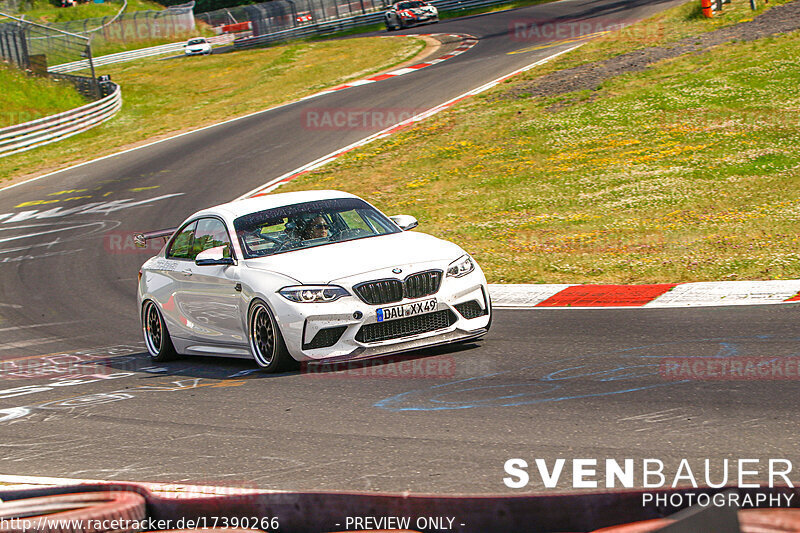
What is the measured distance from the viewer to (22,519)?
4215 mm

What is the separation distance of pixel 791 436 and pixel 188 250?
21.7ft

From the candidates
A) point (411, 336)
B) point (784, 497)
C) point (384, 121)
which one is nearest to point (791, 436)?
point (784, 497)

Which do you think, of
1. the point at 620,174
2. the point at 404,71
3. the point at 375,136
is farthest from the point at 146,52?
the point at 620,174

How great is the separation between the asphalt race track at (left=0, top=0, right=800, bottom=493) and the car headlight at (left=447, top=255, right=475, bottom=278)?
0.70m

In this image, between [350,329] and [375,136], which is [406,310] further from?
[375,136]

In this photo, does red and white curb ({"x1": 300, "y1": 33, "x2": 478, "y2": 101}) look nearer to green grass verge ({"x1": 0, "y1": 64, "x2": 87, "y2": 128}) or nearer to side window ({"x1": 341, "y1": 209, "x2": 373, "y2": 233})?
green grass verge ({"x1": 0, "y1": 64, "x2": 87, "y2": 128})

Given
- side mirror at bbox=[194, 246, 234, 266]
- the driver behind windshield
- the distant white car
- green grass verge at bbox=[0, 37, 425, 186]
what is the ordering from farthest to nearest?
the distant white car
green grass verge at bbox=[0, 37, 425, 186]
the driver behind windshield
side mirror at bbox=[194, 246, 234, 266]

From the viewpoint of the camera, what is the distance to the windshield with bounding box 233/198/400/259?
9266mm

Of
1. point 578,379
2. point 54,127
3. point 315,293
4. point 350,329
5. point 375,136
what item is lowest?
point 375,136

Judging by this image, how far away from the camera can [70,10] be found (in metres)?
85.9

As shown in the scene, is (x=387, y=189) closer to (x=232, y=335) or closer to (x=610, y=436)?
(x=232, y=335)

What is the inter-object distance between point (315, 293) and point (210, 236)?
2.08 metres

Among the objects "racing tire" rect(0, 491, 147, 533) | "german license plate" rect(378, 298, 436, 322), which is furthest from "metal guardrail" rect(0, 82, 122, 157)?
"racing tire" rect(0, 491, 147, 533)

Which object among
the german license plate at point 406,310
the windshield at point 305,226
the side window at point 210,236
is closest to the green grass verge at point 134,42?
the side window at point 210,236
